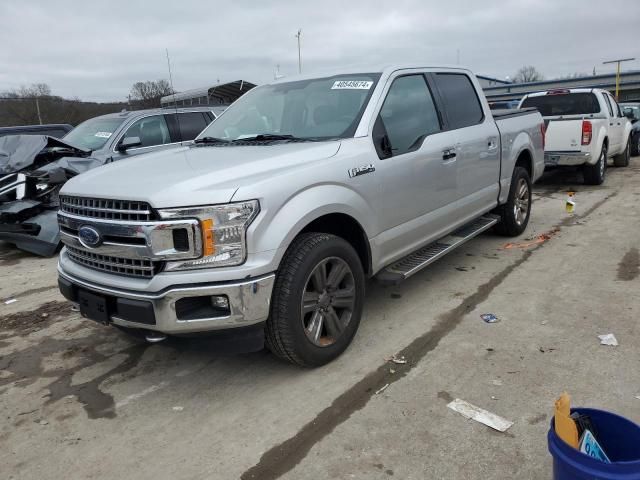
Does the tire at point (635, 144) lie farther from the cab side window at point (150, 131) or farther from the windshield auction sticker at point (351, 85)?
the windshield auction sticker at point (351, 85)

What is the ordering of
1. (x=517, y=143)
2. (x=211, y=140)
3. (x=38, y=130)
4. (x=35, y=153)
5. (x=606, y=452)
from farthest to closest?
1. (x=38, y=130)
2. (x=35, y=153)
3. (x=517, y=143)
4. (x=211, y=140)
5. (x=606, y=452)

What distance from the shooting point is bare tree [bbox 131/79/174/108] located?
12.3 m

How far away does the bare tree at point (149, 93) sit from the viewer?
12.3 meters

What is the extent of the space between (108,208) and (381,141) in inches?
76.1

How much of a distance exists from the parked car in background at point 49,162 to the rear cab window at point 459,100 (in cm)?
343

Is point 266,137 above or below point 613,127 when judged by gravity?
above

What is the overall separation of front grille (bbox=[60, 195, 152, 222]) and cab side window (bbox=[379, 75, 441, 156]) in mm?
1910

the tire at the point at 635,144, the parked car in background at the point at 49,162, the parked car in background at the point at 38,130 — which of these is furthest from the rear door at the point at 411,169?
the tire at the point at 635,144

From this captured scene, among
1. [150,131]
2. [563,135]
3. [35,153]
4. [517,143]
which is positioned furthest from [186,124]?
[563,135]

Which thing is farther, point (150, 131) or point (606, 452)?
point (150, 131)

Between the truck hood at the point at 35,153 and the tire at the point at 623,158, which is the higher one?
the truck hood at the point at 35,153

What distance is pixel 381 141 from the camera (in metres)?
3.77

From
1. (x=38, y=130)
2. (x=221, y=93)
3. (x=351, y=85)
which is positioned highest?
(x=221, y=93)

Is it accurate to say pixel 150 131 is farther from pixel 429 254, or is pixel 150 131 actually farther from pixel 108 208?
pixel 108 208
